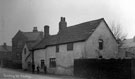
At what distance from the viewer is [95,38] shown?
30172mm

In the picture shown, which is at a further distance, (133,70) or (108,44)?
(108,44)

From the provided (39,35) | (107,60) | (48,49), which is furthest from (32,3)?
(39,35)

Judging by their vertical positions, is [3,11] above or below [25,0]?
below

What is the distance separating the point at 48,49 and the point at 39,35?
2423cm

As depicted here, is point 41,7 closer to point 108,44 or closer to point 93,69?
point 93,69

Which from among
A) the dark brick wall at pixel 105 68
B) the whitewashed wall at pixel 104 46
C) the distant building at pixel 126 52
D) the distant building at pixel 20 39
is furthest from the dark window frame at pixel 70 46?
the distant building at pixel 20 39

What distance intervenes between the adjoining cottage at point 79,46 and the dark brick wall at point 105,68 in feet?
9.63

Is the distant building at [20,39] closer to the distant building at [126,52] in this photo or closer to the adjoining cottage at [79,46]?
the adjoining cottage at [79,46]

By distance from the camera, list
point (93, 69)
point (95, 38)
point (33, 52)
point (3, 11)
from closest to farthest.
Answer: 1. point (3, 11)
2. point (93, 69)
3. point (95, 38)
4. point (33, 52)

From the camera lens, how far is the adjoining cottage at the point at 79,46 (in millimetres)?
29672

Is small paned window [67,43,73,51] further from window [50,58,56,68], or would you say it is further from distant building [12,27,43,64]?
distant building [12,27,43,64]

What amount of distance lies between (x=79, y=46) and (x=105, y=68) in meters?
7.82

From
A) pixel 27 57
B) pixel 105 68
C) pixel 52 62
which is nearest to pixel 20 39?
pixel 27 57

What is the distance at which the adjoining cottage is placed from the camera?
2967 cm
